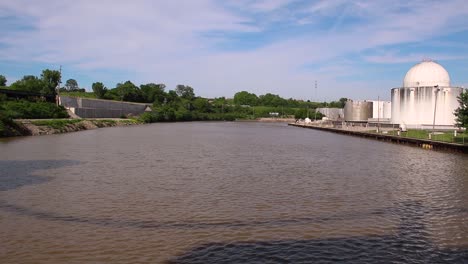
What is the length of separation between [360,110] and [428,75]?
30561 mm

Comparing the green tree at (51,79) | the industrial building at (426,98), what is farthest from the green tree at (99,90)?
the industrial building at (426,98)

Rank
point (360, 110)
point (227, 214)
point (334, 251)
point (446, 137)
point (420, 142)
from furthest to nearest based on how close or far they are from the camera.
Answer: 1. point (360, 110)
2. point (446, 137)
3. point (420, 142)
4. point (227, 214)
5. point (334, 251)

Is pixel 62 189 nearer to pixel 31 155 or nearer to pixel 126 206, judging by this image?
pixel 126 206

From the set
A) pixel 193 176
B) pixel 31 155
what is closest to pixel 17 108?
pixel 31 155

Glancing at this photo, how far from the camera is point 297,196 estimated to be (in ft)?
41.6

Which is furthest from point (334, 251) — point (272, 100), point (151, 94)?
point (272, 100)

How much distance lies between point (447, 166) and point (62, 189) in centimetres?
1748

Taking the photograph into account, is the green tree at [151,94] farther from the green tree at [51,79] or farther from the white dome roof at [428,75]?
the white dome roof at [428,75]

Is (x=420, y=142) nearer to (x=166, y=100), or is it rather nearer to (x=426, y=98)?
(x=426, y=98)

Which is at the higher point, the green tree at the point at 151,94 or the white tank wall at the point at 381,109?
the green tree at the point at 151,94

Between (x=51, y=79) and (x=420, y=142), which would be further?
(x=51, y=79)

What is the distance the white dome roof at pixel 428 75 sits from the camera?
167 ft

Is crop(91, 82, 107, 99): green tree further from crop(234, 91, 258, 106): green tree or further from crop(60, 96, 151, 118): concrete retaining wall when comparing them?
crop(234, 91, 258, 106): green tree

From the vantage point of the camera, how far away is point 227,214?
1036cm
